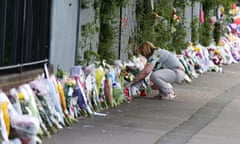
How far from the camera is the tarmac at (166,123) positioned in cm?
896

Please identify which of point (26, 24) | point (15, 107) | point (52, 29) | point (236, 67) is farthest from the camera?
point (236, 67)

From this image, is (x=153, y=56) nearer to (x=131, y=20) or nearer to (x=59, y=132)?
(x=131, y=20)

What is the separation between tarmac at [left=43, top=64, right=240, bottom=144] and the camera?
896 cm

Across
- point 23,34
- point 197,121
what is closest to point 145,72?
point 197,121

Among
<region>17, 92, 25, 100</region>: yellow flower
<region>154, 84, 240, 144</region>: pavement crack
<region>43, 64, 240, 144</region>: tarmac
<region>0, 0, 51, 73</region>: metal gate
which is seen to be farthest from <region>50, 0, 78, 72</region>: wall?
<region>17, 92, 25, 100</region>: yellow flower

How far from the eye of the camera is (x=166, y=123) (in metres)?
10.5

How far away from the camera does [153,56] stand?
13.1m

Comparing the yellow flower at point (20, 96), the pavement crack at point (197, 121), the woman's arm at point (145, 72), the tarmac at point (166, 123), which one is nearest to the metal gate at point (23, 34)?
the yellow flower at point (20, 96)

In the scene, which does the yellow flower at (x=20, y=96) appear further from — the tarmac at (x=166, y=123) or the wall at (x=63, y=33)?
the wall at (x=63, y=33)

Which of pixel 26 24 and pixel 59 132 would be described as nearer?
pixel 59 132

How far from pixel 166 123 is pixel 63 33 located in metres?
2.28

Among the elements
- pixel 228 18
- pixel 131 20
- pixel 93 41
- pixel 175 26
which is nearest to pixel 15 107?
pixel 93 41

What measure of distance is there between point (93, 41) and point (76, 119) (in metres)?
3.31

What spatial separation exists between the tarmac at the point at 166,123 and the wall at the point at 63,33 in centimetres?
115
